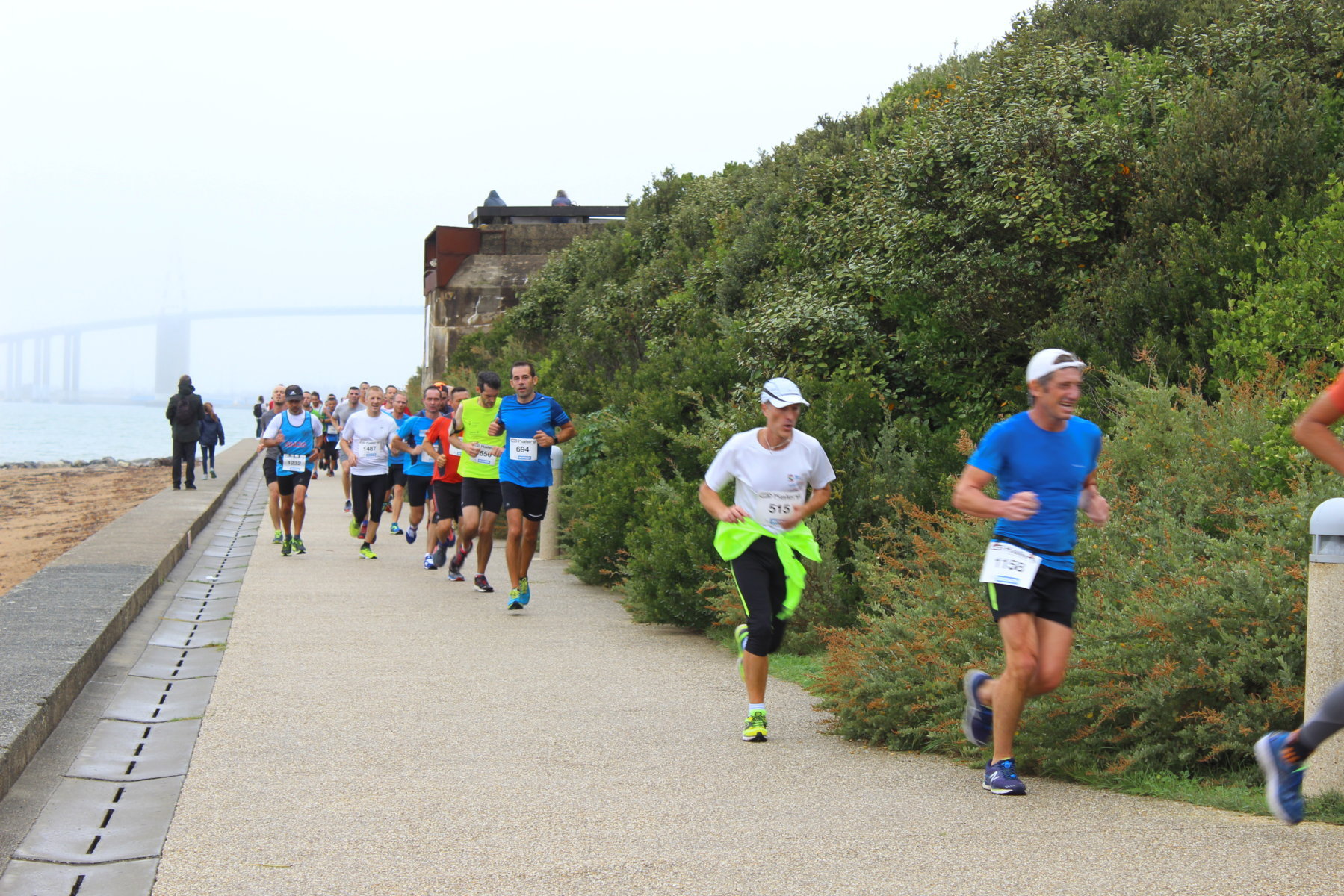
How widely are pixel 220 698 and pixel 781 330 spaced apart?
726 centimetres

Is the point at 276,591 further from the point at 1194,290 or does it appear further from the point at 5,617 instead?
the point at 1194,290

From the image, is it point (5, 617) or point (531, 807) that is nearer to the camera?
point (531, 807)

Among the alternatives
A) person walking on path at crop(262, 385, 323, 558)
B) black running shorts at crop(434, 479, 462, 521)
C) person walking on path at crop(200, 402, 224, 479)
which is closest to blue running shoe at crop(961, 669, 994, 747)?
black running shorts at crop(434, 479, 462, 521)

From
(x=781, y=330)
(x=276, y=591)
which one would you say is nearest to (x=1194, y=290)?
(x=781, y=330)

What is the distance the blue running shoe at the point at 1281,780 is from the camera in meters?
4.64

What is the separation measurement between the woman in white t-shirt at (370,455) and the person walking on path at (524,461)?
4.13 m

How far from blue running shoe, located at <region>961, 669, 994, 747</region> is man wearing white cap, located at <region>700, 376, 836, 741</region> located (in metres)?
1.29

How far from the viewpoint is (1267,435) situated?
7516 mm

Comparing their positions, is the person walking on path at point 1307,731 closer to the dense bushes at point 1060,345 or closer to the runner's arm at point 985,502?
the dense bushes at point 1060,345

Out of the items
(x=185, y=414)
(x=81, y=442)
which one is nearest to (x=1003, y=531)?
(x=185, y=414)

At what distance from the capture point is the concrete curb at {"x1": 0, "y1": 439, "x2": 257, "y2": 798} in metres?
6.29

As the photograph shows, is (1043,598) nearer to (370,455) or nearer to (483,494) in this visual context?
(483,494)

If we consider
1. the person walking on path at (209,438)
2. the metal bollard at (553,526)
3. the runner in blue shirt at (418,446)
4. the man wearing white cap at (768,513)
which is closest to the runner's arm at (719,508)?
the man wearing white cap at (768,513)

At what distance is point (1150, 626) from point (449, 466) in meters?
8.88
